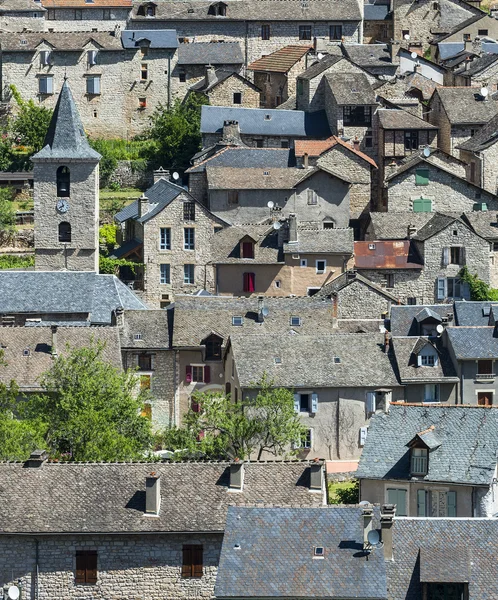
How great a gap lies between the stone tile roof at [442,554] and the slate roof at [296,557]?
2.62 feet

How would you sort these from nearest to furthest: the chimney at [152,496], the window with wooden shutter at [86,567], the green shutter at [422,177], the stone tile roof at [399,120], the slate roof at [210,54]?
the window with wooden shutter at [86,567], the chimney at [152,496], the green shutter at [422,177], the stone tile roof at [399,120], the slate roof at [210,54]

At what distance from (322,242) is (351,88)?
1323 cm

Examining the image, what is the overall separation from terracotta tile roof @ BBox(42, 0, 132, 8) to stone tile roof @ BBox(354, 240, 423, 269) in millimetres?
31015

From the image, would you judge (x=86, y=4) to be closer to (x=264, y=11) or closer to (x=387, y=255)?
(x=264, y=11)

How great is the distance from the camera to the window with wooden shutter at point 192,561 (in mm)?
60156

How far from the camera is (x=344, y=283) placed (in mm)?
92875

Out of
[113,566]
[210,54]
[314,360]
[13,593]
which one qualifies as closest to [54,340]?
[314,360]

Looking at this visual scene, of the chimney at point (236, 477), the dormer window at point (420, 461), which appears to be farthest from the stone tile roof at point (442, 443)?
the chimney at point (236, 477)

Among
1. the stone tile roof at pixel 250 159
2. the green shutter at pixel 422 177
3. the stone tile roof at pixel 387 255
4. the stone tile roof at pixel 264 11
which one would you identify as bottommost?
the stone tile roof at pixel 387 255

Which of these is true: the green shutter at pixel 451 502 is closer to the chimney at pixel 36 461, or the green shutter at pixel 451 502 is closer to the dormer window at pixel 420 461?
the dormer window at pixel 420 461

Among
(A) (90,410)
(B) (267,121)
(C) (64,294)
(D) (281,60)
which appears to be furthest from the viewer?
(D) (281,60)

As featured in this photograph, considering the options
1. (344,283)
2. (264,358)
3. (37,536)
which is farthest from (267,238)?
(37,536)

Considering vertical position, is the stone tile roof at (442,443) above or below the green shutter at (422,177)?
below

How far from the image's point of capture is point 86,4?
4911 inches
